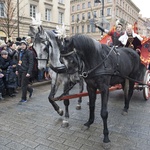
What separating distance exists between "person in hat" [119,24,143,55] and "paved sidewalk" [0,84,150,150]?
194cm

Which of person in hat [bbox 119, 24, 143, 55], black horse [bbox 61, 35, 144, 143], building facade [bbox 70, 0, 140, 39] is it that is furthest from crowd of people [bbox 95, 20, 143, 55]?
building facade [bbox 70, 0, 140, 39]

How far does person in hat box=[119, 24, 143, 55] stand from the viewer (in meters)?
5.48

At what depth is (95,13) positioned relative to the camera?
59.8 metres

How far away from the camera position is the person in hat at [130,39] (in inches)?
216

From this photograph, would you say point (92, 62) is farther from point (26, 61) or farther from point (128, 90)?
point (26, 61)

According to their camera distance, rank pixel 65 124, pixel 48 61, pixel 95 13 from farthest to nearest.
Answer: pixel 95 13 → pixel 48 61 → pixel 65 124

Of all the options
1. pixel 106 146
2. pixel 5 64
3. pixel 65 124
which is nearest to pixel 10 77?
pixel 5 64

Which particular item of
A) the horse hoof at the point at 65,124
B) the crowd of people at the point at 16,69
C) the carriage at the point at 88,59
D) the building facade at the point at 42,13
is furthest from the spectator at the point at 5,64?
the building facade at the point at 42,13

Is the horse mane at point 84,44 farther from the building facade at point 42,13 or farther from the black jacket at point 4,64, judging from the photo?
the building facade at point 42,13

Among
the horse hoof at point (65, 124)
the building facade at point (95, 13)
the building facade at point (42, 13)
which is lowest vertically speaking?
the horse hoof at point (65, 124)

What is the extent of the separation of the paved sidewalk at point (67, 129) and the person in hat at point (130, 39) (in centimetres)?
194

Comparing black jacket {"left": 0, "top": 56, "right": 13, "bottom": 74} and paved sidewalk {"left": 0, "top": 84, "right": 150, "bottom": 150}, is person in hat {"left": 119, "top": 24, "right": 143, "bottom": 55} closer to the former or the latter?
paved sidewalk {"left": 0, "top": 84, "right": 150, "bottom": 150}

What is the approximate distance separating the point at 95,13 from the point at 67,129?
6012 cm

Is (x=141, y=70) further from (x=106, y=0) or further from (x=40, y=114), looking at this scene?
(x=106, y=0)
